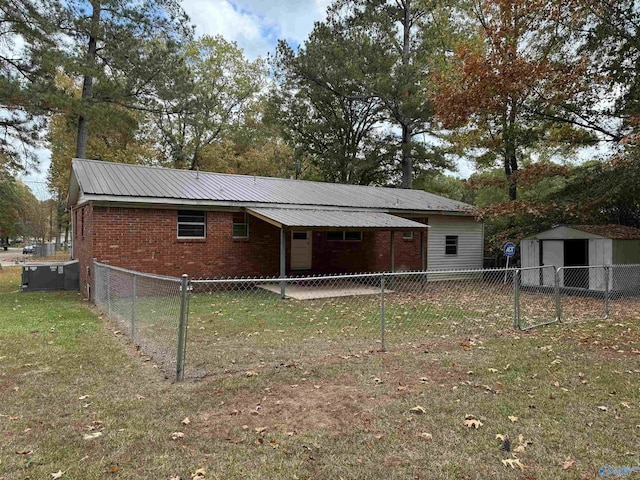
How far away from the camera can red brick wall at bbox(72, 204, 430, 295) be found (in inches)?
428

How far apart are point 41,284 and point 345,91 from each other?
1819cm

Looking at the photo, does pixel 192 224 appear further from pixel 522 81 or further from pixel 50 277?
pixel 522 81

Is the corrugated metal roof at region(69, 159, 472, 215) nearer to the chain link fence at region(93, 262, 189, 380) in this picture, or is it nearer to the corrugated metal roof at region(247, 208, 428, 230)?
the corrugated metal roof at region(247, 208, 428, 230)

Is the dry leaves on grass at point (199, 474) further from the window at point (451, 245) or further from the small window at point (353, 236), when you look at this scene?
the window at point (451, 245)

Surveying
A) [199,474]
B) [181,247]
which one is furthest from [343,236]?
[199,474]

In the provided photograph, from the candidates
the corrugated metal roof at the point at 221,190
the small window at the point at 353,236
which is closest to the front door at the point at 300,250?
the corrugated metal roof at the point at 221,190

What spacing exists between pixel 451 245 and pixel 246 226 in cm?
865

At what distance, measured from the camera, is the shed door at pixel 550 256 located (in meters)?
12.8

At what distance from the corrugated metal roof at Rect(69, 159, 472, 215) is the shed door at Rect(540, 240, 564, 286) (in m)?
3.62

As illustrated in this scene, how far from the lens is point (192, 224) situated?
1210cm

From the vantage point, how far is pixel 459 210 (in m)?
16.4

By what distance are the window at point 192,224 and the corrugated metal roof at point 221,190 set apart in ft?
1.75

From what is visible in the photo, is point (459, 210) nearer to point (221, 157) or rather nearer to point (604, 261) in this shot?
point (604, 261)

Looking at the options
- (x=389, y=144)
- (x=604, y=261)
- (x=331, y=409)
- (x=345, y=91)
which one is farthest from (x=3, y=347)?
(x=389, y=144)
